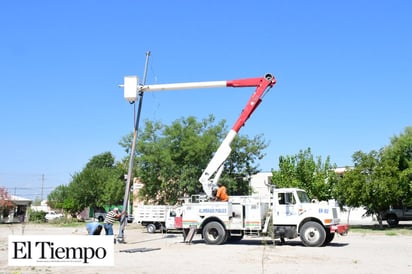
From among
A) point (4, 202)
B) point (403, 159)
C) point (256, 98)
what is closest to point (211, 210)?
point (256, 98)

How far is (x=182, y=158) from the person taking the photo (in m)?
40.9

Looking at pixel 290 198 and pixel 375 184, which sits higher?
pixel 375 184

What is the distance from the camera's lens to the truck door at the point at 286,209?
2019cm

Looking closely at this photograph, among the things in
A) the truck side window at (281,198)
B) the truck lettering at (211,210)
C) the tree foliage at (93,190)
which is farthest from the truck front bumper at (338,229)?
the tree foliage at (93,190)

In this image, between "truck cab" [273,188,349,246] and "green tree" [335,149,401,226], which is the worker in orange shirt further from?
"green tree" [335,149,401,226]

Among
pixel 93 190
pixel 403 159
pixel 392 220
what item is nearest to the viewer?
pixel 403 159

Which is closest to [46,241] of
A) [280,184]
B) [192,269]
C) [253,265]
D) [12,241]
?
[12,241]

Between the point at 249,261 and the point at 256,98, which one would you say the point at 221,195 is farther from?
the point at 249,261

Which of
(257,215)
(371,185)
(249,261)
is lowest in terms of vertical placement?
(249,261)

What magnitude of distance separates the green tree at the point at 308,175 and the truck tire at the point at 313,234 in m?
17.4

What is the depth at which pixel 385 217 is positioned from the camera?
130 feet

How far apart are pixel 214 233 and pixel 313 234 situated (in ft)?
14.4

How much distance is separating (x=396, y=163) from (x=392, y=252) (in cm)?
2062

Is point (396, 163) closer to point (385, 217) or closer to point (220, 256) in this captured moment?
point (385, 217)
